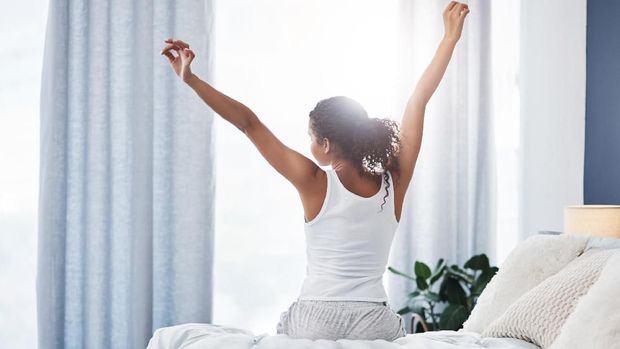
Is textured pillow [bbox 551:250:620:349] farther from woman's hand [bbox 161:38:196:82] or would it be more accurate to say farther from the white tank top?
woman's hand [bbox 161:38:196:82]

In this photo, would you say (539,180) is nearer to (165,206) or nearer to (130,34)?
(165,206)

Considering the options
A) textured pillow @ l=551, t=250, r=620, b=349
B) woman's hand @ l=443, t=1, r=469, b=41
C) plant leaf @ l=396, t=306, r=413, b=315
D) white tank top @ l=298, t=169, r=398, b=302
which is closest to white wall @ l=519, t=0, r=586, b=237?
plant leaf @ l=396, t=306, r=413, b=315

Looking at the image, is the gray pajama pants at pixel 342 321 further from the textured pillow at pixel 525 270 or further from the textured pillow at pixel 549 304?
the textured pillow at pixel 525 270

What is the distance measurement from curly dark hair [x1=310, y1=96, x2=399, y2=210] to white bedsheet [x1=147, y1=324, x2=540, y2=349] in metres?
0.36

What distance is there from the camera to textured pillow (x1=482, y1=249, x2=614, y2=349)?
1865mm

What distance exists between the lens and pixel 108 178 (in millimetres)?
3324

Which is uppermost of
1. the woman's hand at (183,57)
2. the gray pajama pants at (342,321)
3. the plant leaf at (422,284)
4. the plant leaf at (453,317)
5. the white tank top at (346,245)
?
the woman's hand at (183,57)

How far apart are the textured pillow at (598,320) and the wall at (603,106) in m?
1.88

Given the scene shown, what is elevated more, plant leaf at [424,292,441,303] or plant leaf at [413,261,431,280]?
plant leaf at [413,261,431,280]

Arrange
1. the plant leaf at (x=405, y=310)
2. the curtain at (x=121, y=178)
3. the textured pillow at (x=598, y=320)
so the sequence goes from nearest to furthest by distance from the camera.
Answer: the textured pillow at (x=598, y=320), the curtain at (x=121, y=178), the plant leaf at (x=405, y=310)

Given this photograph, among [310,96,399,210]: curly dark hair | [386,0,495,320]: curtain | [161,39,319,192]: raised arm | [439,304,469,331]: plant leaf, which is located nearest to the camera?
[161,39,319,192]: raised arm

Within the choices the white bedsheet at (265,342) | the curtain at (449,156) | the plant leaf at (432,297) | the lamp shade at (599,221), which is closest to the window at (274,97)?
the curtain at (449,156)

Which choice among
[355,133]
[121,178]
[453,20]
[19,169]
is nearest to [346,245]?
[355,133]

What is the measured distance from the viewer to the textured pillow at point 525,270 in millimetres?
2143
